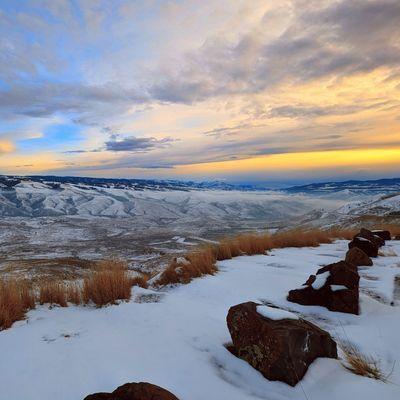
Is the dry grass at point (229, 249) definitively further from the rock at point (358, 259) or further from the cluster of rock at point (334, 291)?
the rock at point (358, 259)

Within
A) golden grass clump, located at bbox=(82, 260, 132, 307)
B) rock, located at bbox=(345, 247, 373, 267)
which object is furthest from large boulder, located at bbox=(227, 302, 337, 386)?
rock, located at bbox=(345, 247, 373, 267)

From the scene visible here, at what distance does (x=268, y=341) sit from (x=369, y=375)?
0.81m

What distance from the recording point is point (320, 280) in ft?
16.4

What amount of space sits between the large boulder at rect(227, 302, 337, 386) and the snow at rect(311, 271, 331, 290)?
181 cm

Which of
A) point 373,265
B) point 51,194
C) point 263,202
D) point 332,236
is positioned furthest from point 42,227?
point 263,202

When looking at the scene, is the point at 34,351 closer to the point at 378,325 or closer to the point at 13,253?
the point at 378,325

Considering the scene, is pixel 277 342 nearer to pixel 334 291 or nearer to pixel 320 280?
pixel 334 291

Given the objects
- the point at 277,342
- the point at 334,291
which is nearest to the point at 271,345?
the point at 277,342

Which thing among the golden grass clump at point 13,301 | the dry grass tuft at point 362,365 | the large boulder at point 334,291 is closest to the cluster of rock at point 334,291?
the large boulder at point 334,291

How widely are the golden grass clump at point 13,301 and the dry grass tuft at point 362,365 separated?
A: 353cm

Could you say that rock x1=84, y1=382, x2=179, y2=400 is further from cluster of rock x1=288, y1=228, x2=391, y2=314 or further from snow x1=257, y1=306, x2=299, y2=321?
cluster of rock x1=288, y1=228, x2=391, y2=314

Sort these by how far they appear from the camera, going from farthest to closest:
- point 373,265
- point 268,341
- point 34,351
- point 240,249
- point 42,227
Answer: point 42,227, point 240,249, point 373,265, point 34,351, point 268,341

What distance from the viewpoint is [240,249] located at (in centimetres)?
970

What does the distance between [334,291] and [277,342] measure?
84.1 inches
